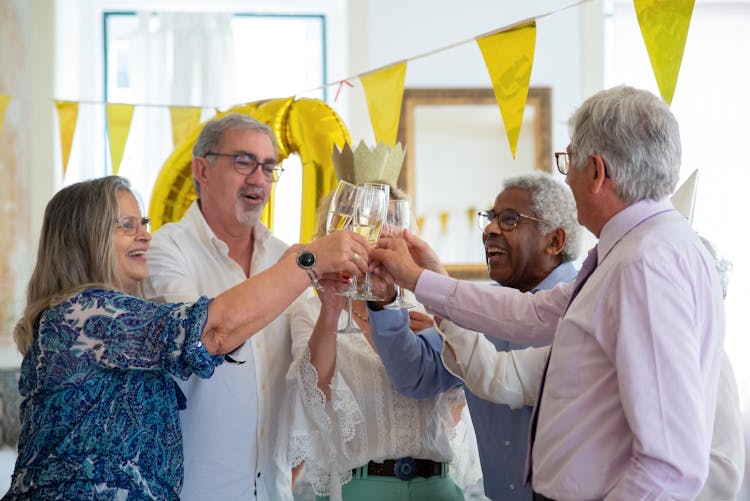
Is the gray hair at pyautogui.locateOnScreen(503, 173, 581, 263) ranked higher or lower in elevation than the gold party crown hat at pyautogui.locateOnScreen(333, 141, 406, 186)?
lower

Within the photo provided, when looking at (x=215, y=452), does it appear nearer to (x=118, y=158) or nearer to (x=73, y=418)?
(x=73, y=418)

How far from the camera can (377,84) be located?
9.64ft

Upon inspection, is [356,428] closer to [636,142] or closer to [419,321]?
[419,321]

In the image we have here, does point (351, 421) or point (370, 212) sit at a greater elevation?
point (370, 212)

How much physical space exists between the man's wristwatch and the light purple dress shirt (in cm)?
46

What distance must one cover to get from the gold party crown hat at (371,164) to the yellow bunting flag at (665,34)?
30.7 inches

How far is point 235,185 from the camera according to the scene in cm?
212

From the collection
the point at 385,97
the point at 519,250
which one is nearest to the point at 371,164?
the point at 385,97

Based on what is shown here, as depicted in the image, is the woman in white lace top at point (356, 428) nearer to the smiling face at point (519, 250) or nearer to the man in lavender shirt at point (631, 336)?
the smiling face at point (519, 250)

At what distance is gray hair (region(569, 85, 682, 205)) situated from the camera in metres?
1.37

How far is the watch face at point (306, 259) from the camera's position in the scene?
61.3 inches

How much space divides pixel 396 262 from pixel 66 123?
2315 mm

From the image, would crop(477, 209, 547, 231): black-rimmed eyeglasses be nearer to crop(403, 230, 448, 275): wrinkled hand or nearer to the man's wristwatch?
crop(403, 230, 448, 275): wrinkled hand

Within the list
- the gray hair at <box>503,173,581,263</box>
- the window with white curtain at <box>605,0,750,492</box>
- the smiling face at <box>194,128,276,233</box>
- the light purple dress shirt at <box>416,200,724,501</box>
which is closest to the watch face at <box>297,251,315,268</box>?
the light purple dress shirt at <box>416,200,724,501</box>
